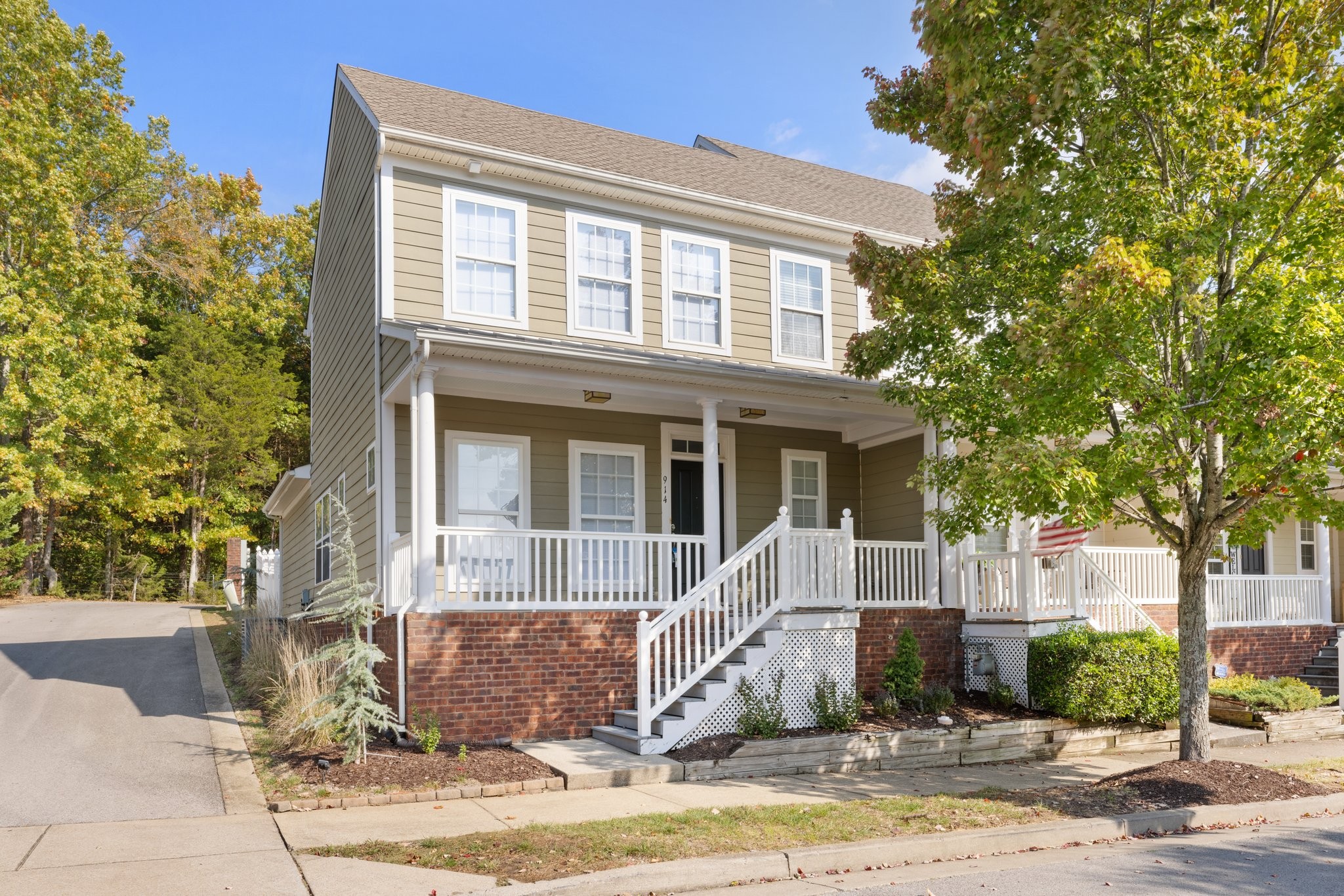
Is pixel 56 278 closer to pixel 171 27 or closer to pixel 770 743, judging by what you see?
pixel 171 27

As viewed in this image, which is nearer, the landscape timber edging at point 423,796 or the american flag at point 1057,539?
the landscape timber edging at point 423,796

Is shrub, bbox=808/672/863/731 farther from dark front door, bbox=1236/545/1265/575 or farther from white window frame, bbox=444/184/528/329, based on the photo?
dark front door, bbox=1236/545/1265/575

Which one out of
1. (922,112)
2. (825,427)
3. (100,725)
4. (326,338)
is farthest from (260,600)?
(922,112)

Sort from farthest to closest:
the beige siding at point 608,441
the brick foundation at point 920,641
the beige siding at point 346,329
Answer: the beige siding at point 346,329, the beige siding at point 608,441, the brick foundation at point 920,641

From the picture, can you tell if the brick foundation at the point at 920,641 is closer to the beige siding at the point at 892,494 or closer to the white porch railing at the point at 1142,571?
the beige siding at the point at 892,494

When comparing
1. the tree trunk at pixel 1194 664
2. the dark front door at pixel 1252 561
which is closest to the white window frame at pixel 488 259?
the tree trunk at pixel 1194 664

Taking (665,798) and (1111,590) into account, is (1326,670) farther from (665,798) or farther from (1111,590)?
(665,798)

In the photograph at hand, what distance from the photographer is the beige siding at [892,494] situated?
14.4 m

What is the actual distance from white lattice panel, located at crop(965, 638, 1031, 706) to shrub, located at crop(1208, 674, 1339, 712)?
7.46 feet

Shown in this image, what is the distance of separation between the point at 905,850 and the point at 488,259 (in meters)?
9.15

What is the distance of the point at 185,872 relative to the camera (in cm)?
617

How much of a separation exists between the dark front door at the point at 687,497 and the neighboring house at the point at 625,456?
4 centimetres

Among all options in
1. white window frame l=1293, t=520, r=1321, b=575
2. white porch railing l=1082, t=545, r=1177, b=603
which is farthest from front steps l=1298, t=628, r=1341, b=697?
white window frame l=1293, t=520, r=1321, b=575

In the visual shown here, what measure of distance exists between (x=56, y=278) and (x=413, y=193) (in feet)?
63.9
